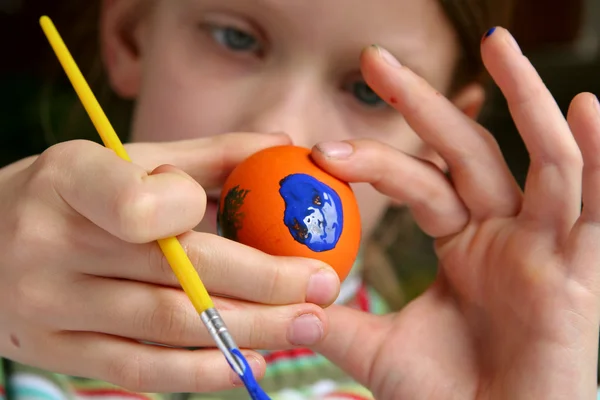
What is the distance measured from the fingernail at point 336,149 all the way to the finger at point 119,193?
0.64 ft

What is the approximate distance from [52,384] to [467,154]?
71 centimetres

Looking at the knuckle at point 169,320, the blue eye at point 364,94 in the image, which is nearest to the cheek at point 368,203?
the blue eye at point 364,94

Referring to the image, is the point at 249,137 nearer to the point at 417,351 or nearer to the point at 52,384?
the point at 417,351

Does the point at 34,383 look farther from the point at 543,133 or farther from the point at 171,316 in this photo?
the point at 543,133

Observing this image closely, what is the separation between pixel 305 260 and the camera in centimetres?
60

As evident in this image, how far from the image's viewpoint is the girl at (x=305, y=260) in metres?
0.57

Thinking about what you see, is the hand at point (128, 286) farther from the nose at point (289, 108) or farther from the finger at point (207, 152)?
the nose at point (289, 108)

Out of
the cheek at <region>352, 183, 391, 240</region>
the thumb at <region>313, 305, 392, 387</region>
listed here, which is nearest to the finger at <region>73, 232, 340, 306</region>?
the thumb at <region>313, 305, 392, 387</region>

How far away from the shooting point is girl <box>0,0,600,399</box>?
57cm

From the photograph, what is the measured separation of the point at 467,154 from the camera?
31.1 inches

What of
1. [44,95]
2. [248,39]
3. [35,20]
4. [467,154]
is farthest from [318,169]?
[35,20]

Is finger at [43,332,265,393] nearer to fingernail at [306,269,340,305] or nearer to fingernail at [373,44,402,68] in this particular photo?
fingernail at [306,269,340,305]

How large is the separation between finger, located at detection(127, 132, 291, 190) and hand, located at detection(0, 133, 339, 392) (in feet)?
0.38

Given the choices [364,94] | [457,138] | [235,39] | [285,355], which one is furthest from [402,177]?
[285,355]
